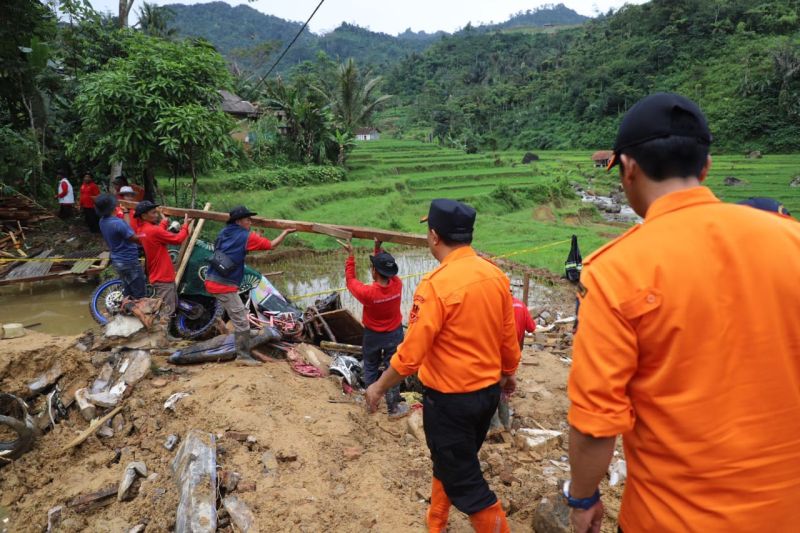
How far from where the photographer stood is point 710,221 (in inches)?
49.3

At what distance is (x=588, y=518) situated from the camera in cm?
153

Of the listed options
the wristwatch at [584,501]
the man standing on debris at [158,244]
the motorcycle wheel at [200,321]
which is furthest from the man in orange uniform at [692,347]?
the motorcycle wheel at [200,321]

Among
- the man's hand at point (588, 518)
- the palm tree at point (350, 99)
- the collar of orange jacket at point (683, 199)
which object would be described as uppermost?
the palm tree at point (350, 99)

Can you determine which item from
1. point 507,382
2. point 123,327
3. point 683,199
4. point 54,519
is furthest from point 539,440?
point 123,327

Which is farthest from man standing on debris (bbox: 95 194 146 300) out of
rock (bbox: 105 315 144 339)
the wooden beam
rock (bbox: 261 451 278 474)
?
rock (bbox: 261 451 278 474)

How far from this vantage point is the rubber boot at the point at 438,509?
2697 millimetres

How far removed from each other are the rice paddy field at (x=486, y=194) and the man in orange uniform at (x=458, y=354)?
9976 mm

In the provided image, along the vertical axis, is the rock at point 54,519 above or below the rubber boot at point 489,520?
below

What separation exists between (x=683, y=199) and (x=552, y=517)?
88.8 inches

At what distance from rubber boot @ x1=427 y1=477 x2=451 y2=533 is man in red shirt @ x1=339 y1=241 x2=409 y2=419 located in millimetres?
1692

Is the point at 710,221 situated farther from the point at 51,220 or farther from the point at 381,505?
the point at 51,220

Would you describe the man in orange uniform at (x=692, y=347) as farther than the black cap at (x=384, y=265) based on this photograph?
No

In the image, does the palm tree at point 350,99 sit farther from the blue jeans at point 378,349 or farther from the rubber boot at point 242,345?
the blue jeans at point 378,349

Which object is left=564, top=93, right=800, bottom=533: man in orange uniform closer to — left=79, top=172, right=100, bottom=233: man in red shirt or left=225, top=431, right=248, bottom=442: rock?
left=225, top=431, right=248, bottom=442: rock
